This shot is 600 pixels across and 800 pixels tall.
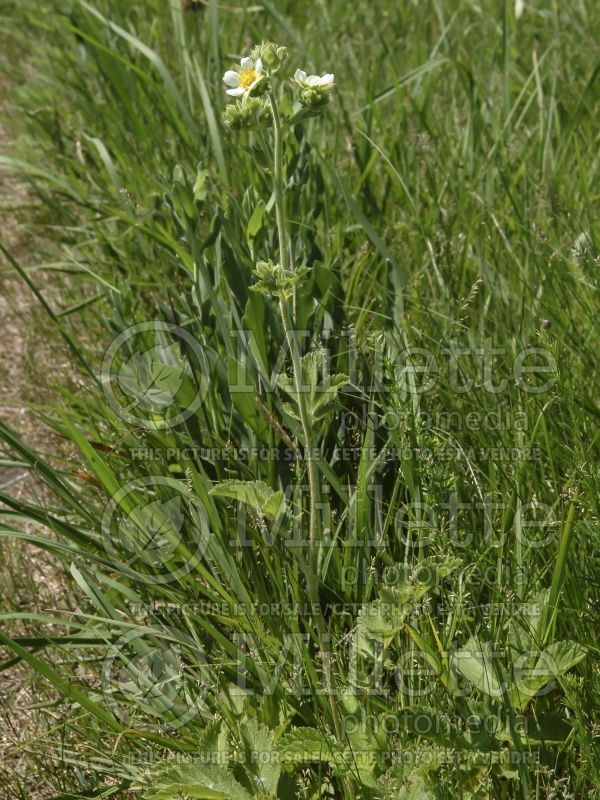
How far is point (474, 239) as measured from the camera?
7.87ft

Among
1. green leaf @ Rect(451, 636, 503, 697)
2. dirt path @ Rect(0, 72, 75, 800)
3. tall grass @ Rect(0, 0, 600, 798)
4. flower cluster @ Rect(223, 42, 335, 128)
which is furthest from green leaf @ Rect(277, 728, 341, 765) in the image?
flower cluster @ Rect(223, 42, 335, 128)

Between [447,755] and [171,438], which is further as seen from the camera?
[171,438]

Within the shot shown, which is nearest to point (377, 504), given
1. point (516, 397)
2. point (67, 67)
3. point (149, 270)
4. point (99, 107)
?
point (516, 397)

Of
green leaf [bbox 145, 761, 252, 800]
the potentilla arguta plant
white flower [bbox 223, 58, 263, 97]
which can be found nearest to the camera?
green leaf [bbox 145, 761, 252, 800]

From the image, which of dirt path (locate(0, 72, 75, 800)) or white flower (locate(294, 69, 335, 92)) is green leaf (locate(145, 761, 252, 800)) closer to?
dirt path (locate(0, 72, 75, 800))

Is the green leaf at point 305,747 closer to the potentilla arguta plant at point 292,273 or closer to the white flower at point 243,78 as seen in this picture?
the potentilla arguta plant at point 292,273

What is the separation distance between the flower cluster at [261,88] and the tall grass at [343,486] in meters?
0.13

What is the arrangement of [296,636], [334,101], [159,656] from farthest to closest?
[334,101] < [159,656] < [296,636]

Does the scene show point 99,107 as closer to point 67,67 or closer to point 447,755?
point 67,67

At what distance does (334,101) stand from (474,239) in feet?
3.52

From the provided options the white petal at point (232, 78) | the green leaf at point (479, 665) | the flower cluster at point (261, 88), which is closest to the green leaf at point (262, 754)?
the green leaf at point (479, 665)

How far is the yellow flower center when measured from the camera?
1.59 m

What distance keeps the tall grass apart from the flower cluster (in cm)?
13

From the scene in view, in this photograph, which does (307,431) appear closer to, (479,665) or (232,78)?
(479,665)
